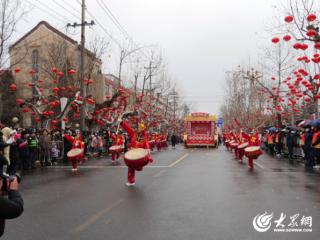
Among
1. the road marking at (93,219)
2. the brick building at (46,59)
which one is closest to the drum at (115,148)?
the brick building at (46,59)

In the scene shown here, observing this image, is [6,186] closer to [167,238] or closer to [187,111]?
[167,238]

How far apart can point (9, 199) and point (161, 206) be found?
4.97 meters

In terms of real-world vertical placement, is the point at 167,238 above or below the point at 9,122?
below

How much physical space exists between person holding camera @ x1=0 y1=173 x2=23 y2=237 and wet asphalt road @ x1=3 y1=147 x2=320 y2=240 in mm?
2380

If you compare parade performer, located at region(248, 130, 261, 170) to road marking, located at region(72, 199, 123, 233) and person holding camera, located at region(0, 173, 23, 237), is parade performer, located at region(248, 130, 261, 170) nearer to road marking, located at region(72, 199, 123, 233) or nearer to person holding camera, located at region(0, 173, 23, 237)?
road marking, located at region(72, 199, 123, 233)

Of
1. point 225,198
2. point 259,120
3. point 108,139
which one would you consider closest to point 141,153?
point 225,198

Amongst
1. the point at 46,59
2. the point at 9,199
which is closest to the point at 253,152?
the point at 9,199

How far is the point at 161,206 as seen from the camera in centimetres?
859

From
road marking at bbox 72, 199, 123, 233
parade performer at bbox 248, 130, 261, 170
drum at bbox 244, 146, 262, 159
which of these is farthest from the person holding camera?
parade performer at bbox 248, 130, 261, 170

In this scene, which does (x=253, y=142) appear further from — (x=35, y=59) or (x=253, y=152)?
(x=35, y=59)

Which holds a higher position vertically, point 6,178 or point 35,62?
point 35,62

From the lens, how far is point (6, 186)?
4008mm

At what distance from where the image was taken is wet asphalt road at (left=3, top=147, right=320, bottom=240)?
6.45 m

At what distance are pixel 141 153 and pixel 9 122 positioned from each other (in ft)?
93.0
